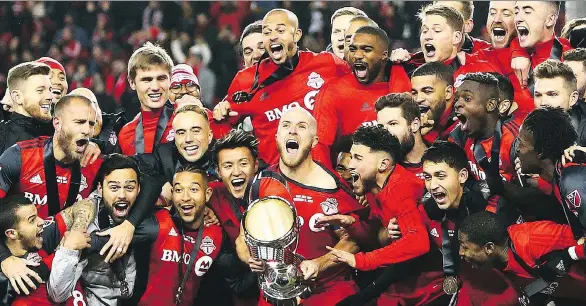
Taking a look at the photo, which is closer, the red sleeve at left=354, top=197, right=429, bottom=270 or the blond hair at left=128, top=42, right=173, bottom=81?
the red sleeve at left=354, top=197, right=429, bottom=270

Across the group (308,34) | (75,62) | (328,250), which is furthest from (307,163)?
(75,62)

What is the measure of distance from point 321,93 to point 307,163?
0.82m

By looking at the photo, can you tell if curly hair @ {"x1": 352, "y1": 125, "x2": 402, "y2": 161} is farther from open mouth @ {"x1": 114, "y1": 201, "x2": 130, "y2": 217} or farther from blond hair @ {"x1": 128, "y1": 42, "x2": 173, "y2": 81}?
blond hair @ {"x1": 128, "y1": 42, "x2": 173, "y2": 81}

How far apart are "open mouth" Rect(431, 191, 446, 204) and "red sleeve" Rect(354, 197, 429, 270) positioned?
0.43 ft

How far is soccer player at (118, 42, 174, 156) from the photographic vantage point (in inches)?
291

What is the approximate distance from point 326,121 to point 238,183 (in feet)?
2.20

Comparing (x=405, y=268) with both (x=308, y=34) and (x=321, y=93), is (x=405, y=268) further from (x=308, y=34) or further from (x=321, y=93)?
(x=308, y=34)

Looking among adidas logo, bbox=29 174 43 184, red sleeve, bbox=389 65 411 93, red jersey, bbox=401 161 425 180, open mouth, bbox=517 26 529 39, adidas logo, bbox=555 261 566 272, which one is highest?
open mouth, bbox=517 26 529 39

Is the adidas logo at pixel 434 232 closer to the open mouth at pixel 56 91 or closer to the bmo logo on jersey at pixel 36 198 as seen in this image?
the bmo logo on jersey at pixel 36 198

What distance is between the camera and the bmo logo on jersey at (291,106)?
743 cm

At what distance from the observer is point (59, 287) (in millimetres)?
6473

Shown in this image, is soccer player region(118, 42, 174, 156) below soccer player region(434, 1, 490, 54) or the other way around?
below

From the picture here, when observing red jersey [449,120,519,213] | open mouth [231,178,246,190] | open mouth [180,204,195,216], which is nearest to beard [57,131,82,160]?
open mouth [180,204,195,216]

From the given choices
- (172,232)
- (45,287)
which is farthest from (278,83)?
(45,287)
